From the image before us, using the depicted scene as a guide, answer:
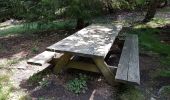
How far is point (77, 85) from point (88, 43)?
956 millimetres

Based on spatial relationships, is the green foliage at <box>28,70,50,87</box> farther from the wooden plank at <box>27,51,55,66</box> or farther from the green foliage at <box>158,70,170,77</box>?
the green foliage at <box>158,70,170,77</box>

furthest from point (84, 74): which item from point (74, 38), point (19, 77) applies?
point (19, 77)

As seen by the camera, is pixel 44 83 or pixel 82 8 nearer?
pixel 44 83

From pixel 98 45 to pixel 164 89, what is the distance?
4.93 feet

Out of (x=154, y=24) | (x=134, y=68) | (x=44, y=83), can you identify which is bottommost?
(x=154, y=24)

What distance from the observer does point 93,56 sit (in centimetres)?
447

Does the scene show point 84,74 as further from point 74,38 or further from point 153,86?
point 153,86

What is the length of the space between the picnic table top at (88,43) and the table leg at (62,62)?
0.22 meters

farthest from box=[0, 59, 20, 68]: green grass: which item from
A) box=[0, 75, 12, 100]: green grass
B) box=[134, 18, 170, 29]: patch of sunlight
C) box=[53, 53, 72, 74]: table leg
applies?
box=[134, 18, 170, 29]: patch of sunlight

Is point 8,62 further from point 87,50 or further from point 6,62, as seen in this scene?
point 87,50

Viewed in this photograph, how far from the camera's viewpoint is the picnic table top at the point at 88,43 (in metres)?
4.61

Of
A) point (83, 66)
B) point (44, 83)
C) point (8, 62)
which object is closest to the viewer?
point (44, 83)

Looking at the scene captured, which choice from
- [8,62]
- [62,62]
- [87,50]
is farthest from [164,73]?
[8,62]

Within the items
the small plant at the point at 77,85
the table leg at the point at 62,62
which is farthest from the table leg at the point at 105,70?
the table leg at the point at 62,62
